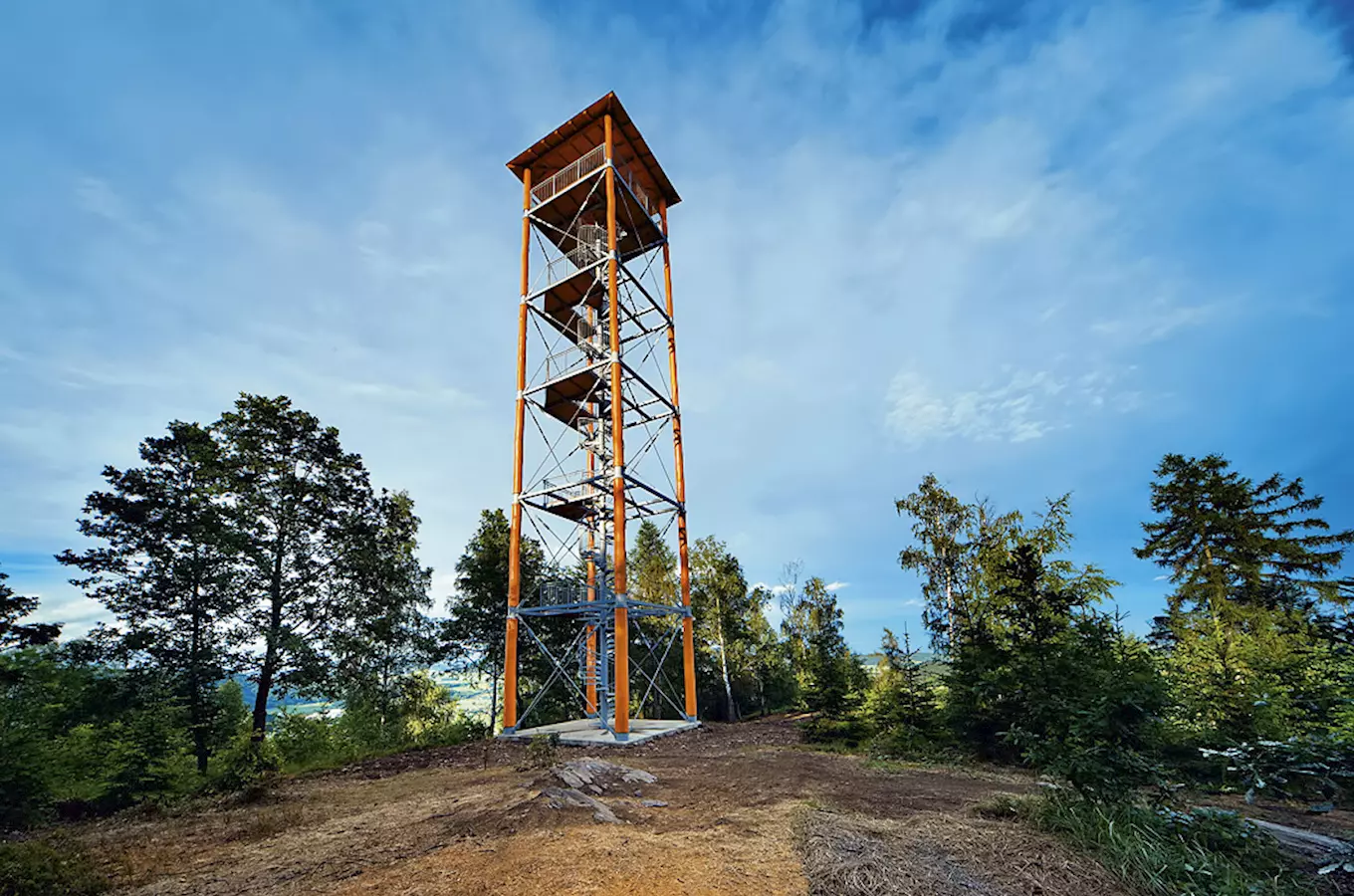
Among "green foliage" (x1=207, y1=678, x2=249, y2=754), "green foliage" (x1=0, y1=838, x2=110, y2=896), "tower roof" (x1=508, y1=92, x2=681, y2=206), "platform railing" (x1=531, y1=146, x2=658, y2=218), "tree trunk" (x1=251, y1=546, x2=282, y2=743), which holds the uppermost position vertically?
"tower roof" (x1=508, y1=92, x2=681, y2=206)

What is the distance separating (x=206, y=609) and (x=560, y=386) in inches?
459

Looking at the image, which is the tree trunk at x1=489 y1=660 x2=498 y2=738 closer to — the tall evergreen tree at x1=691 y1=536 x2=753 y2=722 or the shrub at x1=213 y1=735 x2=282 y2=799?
the tall evergreen tree at x1=691 y1=536 x2=753 y2=722

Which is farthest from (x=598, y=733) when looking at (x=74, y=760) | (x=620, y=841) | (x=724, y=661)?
(x=620, y=841)

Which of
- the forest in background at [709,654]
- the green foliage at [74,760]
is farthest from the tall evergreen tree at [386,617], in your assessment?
the green foliage at [74,760]

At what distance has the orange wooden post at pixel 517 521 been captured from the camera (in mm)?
15180

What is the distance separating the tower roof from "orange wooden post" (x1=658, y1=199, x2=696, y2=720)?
3.70 feet

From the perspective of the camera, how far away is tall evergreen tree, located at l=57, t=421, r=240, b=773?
47.2 ft

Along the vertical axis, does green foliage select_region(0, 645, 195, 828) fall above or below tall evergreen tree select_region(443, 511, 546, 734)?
below

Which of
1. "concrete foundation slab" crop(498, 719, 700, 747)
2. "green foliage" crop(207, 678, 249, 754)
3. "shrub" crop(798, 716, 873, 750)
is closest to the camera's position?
"shrub" crop(798, 716, 873, 750)

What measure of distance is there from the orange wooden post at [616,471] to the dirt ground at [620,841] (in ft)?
16.3

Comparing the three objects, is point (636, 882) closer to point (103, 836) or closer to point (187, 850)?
point (187, 850)

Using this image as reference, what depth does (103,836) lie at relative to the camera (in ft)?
20.8

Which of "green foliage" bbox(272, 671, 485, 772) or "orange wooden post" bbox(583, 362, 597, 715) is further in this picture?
"orange wooden post" bbox(583, 362, 597, 715)

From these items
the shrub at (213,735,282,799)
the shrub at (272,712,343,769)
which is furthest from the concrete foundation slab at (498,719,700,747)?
the shrub at (213,735,282,799)
